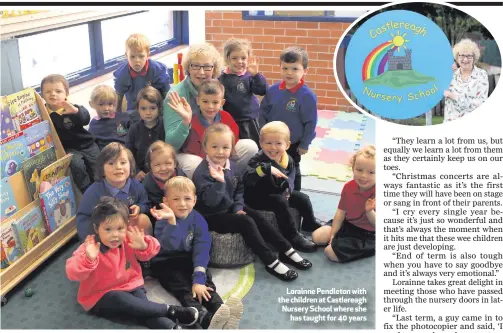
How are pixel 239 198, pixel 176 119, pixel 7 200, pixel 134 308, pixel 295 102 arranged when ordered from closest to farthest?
pixel 134 308 < pixel 7 200 < pixel 239 198 < pixel 176 119 < pixel 295 102

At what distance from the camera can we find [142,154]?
7.68 ft

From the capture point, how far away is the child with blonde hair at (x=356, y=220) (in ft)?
6.76

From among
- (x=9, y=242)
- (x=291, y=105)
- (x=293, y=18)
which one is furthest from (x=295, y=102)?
(x=293, y=18)

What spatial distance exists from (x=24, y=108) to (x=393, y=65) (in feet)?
4.85

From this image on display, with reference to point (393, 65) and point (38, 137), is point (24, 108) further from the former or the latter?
point (393, 65)

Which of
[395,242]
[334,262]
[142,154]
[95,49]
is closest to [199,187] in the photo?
[142,154]

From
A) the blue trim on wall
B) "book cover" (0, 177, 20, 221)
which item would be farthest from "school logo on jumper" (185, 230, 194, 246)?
the blue trim on wall

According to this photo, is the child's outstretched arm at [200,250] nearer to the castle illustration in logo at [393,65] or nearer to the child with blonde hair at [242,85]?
the child with blonde hair at [242,85]

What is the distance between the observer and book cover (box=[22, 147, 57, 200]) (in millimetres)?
2121

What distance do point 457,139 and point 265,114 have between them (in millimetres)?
1136

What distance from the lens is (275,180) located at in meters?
2.20

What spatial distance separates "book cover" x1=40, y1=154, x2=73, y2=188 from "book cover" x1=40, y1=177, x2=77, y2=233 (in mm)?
24

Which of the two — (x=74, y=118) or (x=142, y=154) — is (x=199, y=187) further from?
(x=74, y=118)

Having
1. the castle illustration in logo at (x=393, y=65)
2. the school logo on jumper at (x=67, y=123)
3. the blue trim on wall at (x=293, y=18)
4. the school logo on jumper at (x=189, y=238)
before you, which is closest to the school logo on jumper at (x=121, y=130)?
the school logo on jumper at (x=67, y=123)
